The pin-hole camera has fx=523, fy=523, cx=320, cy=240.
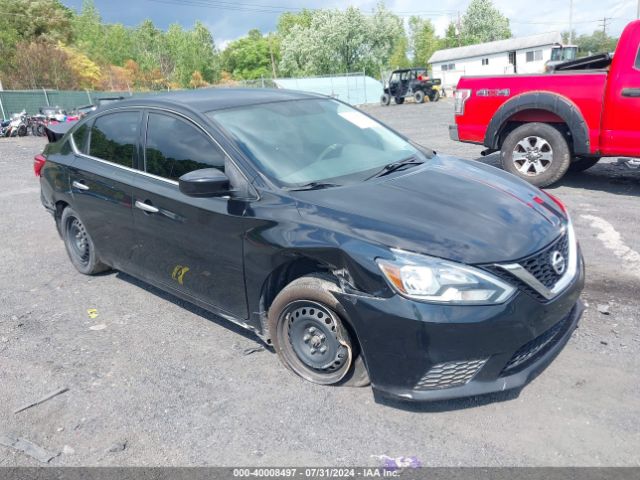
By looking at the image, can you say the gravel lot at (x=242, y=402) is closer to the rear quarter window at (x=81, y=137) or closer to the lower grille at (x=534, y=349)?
the lower grille at (x=534, y=349)

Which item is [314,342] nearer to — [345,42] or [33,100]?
[33,100]

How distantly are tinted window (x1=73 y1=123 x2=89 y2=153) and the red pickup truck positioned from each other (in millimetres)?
5296

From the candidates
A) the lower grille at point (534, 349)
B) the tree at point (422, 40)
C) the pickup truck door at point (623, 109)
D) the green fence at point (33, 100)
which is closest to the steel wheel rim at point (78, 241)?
the lower grille at point (534, 349)

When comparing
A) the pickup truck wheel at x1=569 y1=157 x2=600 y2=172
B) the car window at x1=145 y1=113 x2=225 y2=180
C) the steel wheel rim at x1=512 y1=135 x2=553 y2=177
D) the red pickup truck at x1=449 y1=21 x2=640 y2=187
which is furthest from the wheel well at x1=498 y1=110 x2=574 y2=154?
the car window at x1=145 y1=113 x2=225 y2=180

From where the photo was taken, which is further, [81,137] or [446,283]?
[81,137]

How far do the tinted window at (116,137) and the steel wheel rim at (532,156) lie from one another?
5.28m

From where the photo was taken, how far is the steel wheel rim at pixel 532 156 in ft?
23.3

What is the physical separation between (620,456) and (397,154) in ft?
7.72

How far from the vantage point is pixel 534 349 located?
8.95ft

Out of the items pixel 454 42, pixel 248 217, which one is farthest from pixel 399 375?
pixel 454 42

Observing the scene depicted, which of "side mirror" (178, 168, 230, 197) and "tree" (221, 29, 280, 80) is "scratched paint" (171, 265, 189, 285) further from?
"tree" (221, 29, 280, 80)

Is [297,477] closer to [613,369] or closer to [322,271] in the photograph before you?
[322,271]

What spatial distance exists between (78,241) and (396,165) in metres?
3.24

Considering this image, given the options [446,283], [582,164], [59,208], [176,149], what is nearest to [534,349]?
[446,283]
